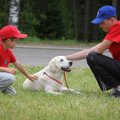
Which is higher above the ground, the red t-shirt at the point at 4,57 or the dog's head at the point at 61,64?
the red t-shirt at the point at 4,57

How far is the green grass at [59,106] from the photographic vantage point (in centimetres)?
605

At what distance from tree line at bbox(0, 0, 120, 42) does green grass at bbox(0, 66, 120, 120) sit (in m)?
22.4

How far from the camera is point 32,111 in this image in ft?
20.6

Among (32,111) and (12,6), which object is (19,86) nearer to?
(32,111)

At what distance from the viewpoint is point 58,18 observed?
34.1 metres

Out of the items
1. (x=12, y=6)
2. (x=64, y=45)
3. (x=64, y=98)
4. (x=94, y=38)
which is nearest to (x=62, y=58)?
(x=64, y=98)

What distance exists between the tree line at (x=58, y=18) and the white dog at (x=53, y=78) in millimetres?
21667

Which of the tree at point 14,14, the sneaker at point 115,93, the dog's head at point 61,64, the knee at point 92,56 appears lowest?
the tree at point 14,14

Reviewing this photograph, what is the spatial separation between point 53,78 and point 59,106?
1921mm

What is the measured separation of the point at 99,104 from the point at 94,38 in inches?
1121

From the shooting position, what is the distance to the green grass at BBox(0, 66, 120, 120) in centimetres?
605

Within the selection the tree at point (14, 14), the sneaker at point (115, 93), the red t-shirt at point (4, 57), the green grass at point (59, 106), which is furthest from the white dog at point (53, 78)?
the tree at point (14, 14)

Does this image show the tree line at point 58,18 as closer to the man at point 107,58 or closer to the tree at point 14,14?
the tree at point 14,14

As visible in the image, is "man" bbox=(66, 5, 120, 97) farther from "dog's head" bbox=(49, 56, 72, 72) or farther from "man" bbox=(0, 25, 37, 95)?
"man" bbox=(0, 25, 37, 95)
